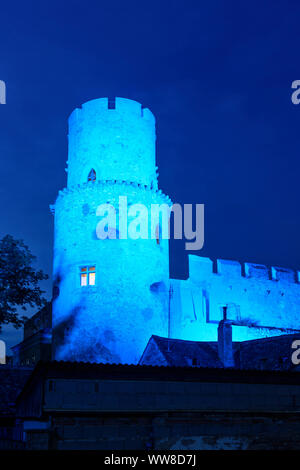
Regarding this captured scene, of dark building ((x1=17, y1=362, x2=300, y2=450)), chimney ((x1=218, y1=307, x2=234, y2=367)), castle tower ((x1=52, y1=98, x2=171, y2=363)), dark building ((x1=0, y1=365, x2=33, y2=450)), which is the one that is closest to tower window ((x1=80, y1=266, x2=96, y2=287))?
castle tower ((x1=52, y1=98, x2=171, y2=363))

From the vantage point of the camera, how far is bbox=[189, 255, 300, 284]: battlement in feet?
97.4

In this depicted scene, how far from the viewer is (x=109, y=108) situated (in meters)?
26.4

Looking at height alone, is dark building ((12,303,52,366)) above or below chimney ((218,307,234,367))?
above

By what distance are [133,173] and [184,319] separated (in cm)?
660

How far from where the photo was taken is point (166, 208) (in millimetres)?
26594

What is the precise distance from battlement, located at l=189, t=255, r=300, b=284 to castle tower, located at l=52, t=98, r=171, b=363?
11.9 feet

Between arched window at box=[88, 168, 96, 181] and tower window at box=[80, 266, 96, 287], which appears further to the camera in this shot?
arched window at box=[88, 168, 96, 181]

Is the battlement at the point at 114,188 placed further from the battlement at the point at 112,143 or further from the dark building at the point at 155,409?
the dark building at the point at 155,409

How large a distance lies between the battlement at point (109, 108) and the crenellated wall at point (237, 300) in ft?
23.6

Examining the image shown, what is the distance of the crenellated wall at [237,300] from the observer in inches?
1099

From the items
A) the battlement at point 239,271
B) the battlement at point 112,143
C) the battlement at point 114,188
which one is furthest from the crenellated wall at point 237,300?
the battlement at point 112,143

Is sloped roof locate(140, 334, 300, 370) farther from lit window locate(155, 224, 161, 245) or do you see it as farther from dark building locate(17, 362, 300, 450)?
dark building locate(17, 362, 300, 450)
